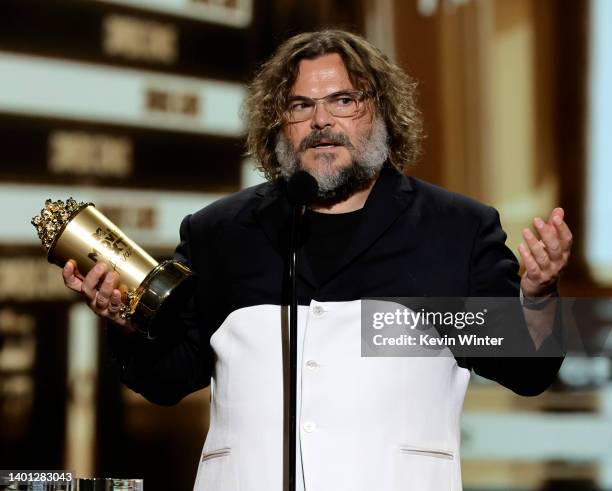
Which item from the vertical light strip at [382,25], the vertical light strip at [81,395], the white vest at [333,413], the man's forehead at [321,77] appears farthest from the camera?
the vertical light strip at [382,25]

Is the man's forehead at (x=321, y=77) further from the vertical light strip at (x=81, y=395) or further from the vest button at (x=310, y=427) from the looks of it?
the vertical light strip at (x=81, y=395)

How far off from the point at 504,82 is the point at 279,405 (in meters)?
1.93

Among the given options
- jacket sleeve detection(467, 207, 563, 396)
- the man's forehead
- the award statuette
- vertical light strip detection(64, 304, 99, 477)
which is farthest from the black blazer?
vertical light strip detection(64, 304, 99, 477)

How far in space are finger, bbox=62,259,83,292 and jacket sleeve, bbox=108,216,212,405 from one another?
→ 5.3 inches

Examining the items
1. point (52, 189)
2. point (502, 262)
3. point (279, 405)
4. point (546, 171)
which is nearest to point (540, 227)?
point (502, 262)

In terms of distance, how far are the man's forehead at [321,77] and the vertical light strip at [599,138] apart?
1518mm

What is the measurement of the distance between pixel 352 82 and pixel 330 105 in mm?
106

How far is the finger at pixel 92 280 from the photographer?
186 cm

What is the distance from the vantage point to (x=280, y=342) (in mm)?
1910

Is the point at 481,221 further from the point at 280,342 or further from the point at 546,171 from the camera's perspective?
the point at 546,171

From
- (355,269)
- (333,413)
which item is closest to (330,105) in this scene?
(355,269)

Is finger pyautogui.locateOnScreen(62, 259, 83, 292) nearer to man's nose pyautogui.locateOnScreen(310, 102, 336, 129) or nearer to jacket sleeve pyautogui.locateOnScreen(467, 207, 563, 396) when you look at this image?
man's nose pyautogui.locateOnScreen(310, 102, 336, 129)

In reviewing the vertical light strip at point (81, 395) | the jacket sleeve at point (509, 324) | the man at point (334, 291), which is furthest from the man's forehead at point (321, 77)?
the vertical light strip at point (81, 395)

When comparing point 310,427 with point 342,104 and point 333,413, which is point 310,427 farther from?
point 342,104
